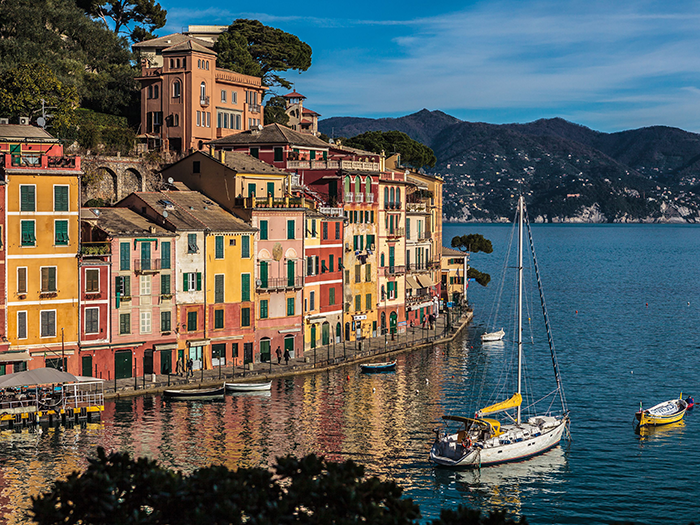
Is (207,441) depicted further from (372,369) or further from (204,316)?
(372,369)

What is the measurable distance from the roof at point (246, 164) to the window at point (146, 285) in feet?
45.3

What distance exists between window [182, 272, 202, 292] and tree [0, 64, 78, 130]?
24.3m

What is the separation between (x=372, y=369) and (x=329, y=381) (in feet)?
19.1

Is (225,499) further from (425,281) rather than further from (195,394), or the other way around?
(425,281)

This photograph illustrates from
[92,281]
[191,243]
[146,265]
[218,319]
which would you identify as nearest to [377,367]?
[218,319]

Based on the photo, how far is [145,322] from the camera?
2872 inches

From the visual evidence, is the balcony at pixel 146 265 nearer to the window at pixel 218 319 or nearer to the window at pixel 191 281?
the window at pixel 191 281

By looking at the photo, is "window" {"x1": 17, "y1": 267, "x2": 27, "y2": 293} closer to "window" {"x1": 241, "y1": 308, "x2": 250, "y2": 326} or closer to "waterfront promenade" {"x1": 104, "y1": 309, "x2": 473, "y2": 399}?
"waterfront promenade" {"x1": 104, "y1": 309, "x2": 473, "y2": 399}

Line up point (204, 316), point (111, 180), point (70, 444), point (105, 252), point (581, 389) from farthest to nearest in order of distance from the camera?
point (111, 180) → point (581, 389) → point (204, 316) → point (105, 252) → point (70, 444)

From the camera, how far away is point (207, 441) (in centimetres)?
5912

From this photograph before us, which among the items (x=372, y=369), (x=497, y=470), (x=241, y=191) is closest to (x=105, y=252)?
(x=241, y=191)

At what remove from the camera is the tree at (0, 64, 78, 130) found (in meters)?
88.6

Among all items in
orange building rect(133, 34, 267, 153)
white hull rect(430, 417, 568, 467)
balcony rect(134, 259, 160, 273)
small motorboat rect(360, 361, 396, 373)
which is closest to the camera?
white hull rect(430, 417, 568, 467)

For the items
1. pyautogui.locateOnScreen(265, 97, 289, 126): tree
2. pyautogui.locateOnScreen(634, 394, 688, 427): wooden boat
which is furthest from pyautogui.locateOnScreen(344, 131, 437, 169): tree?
pyautogui.locateOnScreen(634, 394, 688, 427): wooden boat
